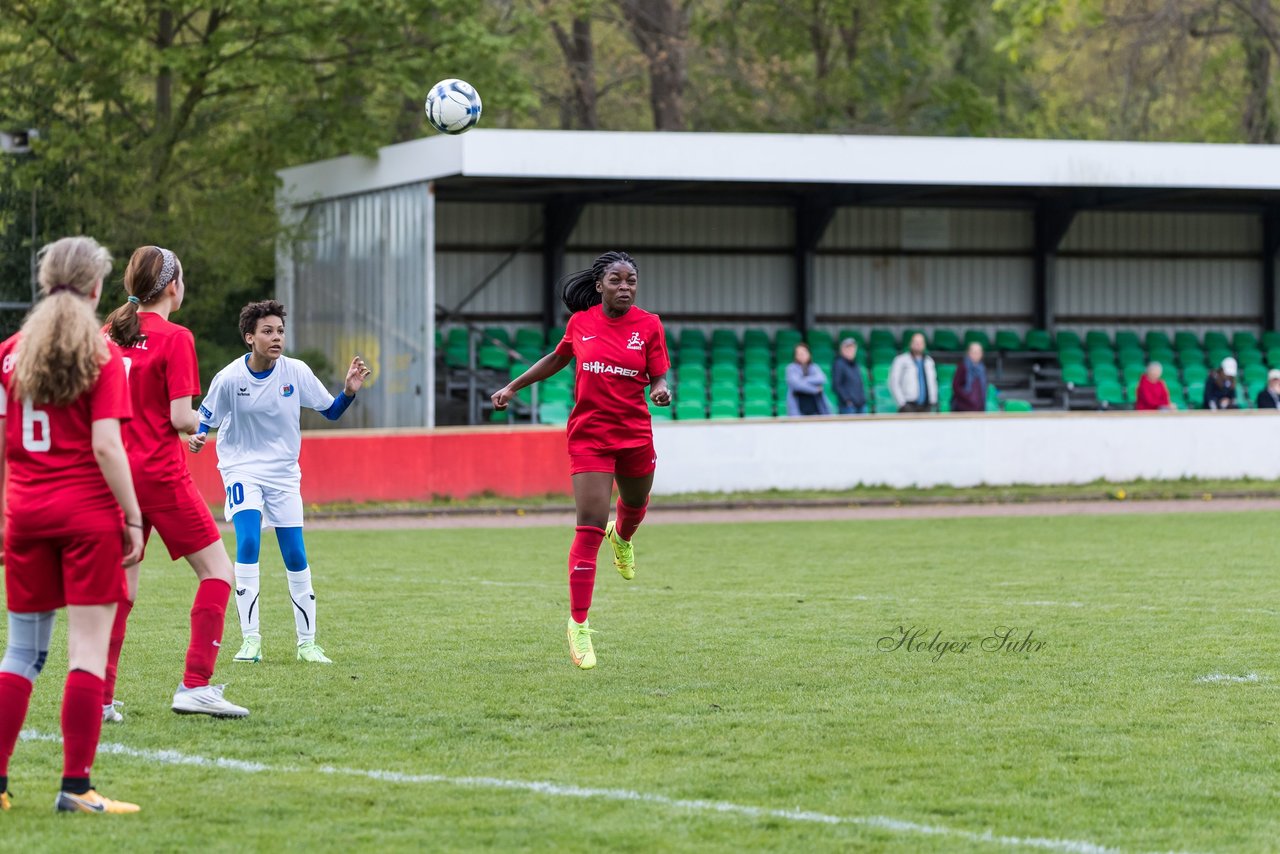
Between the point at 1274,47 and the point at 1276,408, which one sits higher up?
the point at 1274,47

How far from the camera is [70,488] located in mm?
5359

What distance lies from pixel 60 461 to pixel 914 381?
65.3 feet

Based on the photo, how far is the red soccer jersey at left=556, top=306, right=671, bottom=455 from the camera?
27.8 feet

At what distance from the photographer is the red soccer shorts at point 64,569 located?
5348 millimetres

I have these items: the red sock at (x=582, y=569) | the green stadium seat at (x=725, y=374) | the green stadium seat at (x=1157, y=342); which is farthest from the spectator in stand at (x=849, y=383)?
the red sock at (x=582, y=569)

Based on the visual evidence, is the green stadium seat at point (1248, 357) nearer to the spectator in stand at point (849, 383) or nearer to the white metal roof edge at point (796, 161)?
the white metal roof edge at point (796, 161)

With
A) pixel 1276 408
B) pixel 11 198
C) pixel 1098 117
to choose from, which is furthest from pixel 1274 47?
pixel 11 198

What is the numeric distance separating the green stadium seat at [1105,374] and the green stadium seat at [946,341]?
Result: 7.49ft

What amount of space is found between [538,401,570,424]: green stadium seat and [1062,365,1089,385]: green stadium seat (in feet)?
30.8

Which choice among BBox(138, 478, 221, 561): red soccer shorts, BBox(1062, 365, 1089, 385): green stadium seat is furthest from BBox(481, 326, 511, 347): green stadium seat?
BBox(138, 478, 221, 561): red soccer shorts

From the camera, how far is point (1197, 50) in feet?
124

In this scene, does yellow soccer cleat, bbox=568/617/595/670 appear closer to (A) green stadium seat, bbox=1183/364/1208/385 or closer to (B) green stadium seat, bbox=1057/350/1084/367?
(B) green stadium seat, bbox=1057/350/1084/367

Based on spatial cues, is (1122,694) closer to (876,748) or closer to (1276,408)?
(876,748)

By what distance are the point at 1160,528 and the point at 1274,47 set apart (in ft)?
70.2
